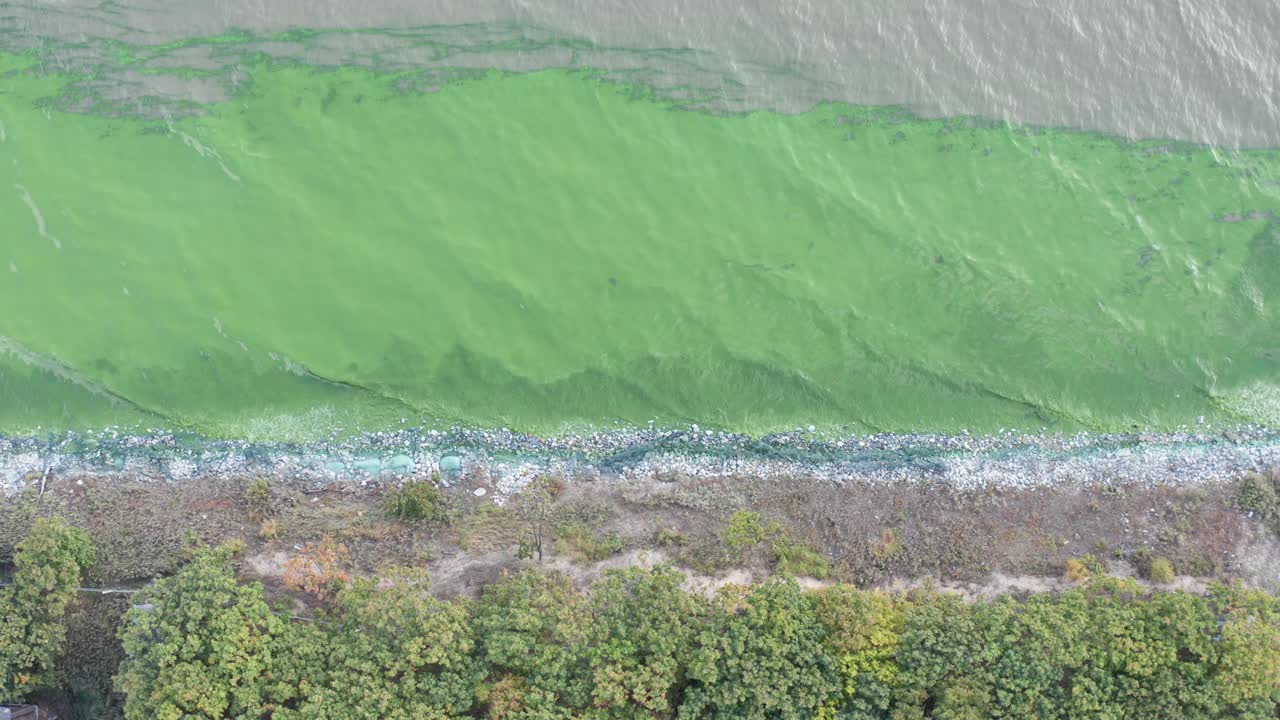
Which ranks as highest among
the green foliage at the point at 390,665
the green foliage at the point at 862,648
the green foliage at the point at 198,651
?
the green foliage at the point at 198,651

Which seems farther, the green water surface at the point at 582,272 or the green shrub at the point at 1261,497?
the green water surface at the point at 582,272

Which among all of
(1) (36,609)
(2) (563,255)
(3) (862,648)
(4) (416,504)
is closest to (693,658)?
(3) (862,648)

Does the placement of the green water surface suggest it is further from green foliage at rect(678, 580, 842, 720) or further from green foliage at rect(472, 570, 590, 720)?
green foliage at rect(678, 580, 842, 720)

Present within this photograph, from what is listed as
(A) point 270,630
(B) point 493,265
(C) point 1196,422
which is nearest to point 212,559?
(A) point 270,630

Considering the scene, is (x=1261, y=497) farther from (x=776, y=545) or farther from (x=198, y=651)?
(x=198, y=651)

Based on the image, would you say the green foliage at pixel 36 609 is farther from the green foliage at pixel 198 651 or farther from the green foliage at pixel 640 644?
the green foliage at pixel 640 644

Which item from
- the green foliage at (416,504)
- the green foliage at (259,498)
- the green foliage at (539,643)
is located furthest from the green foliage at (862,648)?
the green foliage at (259,498)
